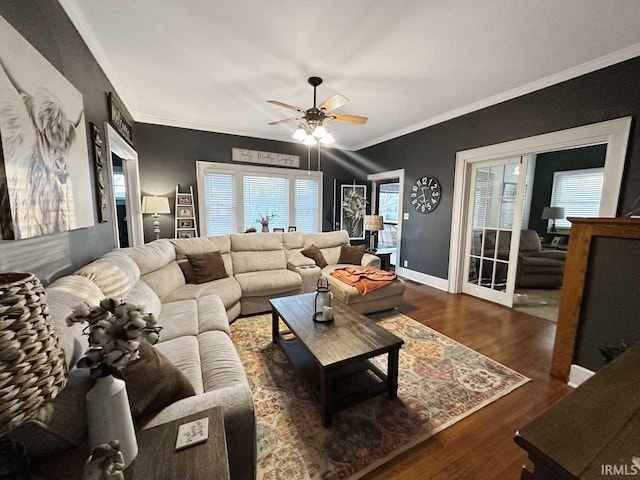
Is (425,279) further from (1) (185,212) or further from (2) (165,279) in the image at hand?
(1) (185,212)

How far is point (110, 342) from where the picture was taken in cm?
71

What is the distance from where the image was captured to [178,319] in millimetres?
1986

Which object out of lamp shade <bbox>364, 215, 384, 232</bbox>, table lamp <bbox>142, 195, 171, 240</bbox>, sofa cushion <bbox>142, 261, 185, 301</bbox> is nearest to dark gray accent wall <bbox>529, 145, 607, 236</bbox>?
lamp shade <bbox>364, 215, 384, 232</bbox>

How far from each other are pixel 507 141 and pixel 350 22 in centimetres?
252

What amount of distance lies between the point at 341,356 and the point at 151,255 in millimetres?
2175

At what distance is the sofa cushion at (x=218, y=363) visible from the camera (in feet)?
4.28

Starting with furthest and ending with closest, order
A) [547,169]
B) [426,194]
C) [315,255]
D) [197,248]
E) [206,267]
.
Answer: [547,169] → [426,194] → [315,255] → [197,248] → [206,267]

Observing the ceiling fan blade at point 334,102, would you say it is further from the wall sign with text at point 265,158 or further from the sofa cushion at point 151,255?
the wall sign with text at point 265,158

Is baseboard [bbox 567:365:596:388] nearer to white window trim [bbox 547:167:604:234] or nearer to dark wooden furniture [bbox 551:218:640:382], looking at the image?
dark wooden furniture [bbox 551:218:640:382]

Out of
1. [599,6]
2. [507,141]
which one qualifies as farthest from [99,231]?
[507,141]

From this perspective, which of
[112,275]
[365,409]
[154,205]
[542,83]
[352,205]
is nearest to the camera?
[365,409]

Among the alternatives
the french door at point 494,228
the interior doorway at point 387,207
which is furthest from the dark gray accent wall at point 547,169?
the french door at point 494,228

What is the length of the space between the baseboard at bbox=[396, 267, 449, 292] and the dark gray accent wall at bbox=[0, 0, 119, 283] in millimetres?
4454

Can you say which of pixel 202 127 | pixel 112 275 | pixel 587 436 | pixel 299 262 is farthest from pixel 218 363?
pixel 202 127
